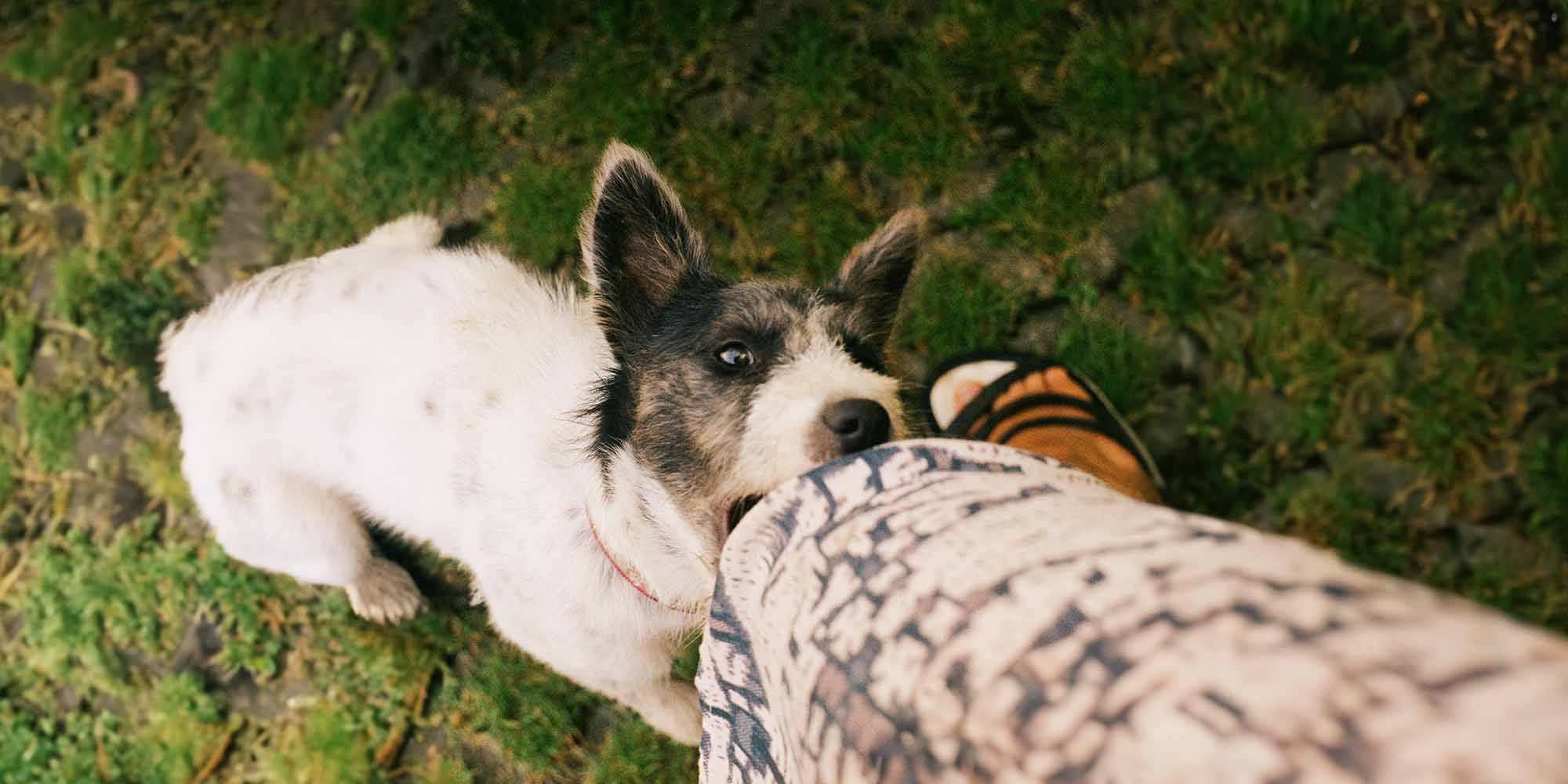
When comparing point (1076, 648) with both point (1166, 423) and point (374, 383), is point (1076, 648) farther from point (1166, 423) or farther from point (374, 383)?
point (1166, 423)

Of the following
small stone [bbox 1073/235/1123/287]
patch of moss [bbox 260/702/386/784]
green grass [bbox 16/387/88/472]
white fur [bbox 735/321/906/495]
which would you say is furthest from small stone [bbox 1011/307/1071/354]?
green grass [bbox 16/387/88/472]

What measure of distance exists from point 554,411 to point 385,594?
4.81 ft

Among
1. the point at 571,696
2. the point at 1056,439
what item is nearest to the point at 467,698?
the point at 571,696

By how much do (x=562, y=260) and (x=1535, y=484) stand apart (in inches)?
134

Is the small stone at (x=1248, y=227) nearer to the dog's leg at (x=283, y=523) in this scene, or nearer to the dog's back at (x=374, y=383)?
the dog's back at (x=374, y=383)

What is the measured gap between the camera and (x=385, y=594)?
10.8 feet

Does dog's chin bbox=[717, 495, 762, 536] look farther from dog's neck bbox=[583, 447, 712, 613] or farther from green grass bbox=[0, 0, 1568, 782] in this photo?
green grass bbox=[0, 0, 1568, 782]

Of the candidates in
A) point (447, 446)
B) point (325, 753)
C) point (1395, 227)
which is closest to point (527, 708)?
point (325, 753)

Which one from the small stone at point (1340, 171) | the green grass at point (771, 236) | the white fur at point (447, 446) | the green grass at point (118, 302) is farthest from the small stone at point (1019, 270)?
the green grass at point (118, 302)

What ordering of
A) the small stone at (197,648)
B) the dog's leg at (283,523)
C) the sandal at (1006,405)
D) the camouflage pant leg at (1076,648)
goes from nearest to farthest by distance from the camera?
the camouflage pant leg at (1076,648), the dog's leg at (283,523), the sandal at (1006,405), the small stone at (197,648)

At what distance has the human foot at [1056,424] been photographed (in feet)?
9.66

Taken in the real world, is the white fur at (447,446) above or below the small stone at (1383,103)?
below

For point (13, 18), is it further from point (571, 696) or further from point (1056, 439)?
point (1056, 439)

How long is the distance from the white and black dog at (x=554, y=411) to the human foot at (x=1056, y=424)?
0.94 meters
